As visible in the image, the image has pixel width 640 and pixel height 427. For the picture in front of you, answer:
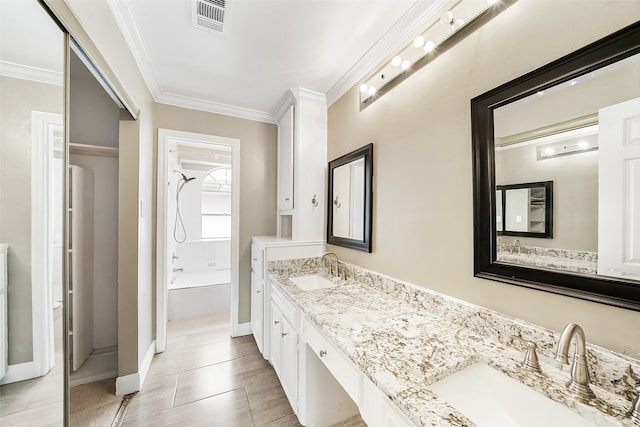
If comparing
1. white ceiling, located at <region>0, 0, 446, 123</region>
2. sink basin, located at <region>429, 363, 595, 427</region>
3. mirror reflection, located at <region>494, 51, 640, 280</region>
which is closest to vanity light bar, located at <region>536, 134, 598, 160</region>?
mirror reflection, located at <region>494, 51, 640, 280</region>

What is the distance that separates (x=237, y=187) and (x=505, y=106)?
2.34 meters

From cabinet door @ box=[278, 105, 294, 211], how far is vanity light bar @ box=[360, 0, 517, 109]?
3.19ft

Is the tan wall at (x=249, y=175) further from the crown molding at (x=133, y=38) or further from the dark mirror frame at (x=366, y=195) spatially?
the dark mirror frame at (x=366, y=195)

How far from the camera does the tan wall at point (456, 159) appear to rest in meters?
0.75

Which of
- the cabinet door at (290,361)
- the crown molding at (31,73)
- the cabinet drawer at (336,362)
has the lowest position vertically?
the cabinet door at (290,361)

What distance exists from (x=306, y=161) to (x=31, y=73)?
169 cm

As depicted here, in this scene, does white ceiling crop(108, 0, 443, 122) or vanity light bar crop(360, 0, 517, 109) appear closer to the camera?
vanity light bar crop(360, 0, 517, 109)

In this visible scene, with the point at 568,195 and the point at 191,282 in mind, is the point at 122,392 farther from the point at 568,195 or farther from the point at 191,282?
the point at 568,195

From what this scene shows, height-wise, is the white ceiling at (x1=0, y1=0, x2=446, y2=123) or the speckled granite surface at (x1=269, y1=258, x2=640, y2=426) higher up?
the white ceiling at (x1=0, y1=0, x2=446, y2=123)

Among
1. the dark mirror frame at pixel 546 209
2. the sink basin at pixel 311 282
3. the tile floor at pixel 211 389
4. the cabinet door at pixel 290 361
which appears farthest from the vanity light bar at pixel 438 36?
the tile floor at pixel 211 389

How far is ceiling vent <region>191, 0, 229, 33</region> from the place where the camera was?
1.28 m

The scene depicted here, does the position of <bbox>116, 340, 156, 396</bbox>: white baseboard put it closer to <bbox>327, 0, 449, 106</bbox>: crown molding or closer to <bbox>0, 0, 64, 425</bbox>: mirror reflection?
<bbox>0, 0, 64, 425</bbox>: mirror reflection

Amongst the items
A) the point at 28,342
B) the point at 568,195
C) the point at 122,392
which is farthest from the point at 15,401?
the point at 568,195

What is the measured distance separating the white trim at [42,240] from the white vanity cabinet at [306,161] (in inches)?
61.1
